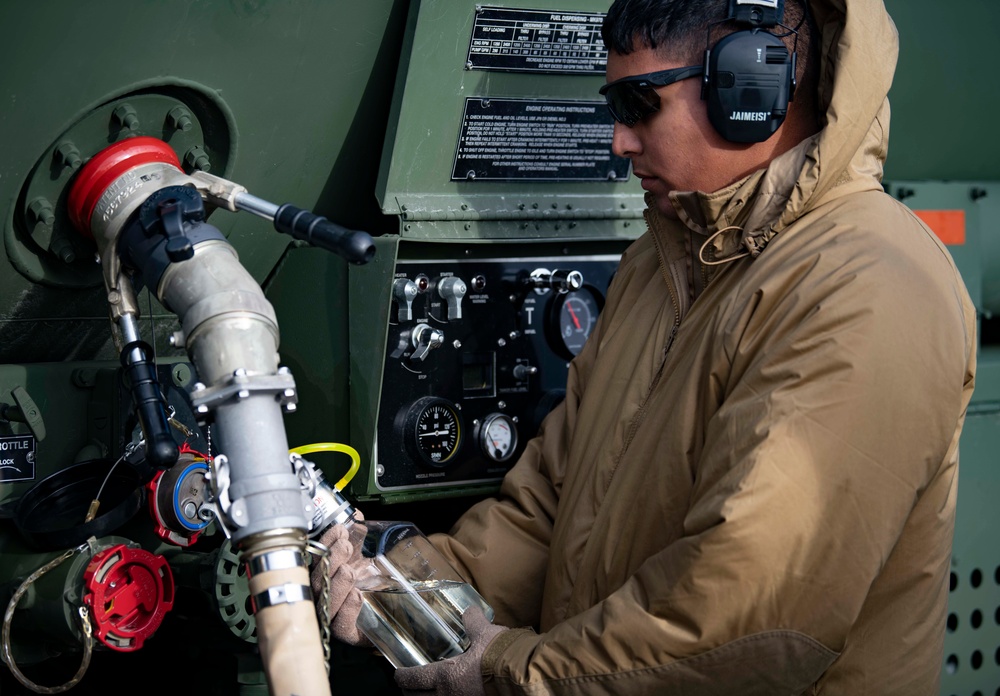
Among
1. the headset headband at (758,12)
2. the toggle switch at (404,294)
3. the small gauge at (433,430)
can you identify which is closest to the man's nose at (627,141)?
the headset headband at (758,12)

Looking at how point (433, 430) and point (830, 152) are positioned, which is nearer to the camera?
point (830, 152)

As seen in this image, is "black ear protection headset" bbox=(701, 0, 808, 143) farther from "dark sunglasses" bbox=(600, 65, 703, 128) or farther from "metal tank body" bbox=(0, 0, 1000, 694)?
"metal tank body" bbox=(0, 0, 1000, 694)

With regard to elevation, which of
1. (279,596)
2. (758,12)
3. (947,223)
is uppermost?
(758,12)

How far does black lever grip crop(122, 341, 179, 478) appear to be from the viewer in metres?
1.57

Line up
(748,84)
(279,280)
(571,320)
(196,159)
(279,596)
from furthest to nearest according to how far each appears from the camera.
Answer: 1. (571,320)
2. (279,280)
3. (196,159)
4. (748,84)
5. (279,596)

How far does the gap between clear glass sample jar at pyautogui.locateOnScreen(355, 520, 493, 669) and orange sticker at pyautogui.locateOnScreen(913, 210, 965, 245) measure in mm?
1761

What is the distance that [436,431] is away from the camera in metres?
2.28

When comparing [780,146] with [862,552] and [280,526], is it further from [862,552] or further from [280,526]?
[280,526]

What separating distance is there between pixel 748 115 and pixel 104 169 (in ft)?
3.49

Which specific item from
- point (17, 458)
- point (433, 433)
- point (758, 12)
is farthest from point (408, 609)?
point (758, 12)

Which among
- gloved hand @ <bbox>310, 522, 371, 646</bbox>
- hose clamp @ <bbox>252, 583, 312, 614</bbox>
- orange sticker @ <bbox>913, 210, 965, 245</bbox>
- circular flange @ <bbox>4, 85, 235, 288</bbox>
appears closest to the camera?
hose clamp @ <bbox>252, 583, 312, 614</bbox>

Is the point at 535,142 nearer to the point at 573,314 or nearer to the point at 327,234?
the point at 573,314

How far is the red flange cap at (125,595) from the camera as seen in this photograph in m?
1.74

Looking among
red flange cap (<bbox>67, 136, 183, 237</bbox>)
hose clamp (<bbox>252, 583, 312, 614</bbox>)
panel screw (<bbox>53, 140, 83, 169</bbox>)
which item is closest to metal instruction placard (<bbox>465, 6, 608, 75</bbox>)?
red flange cap (<bbox>67, 136, 183, 237</bbox>)
